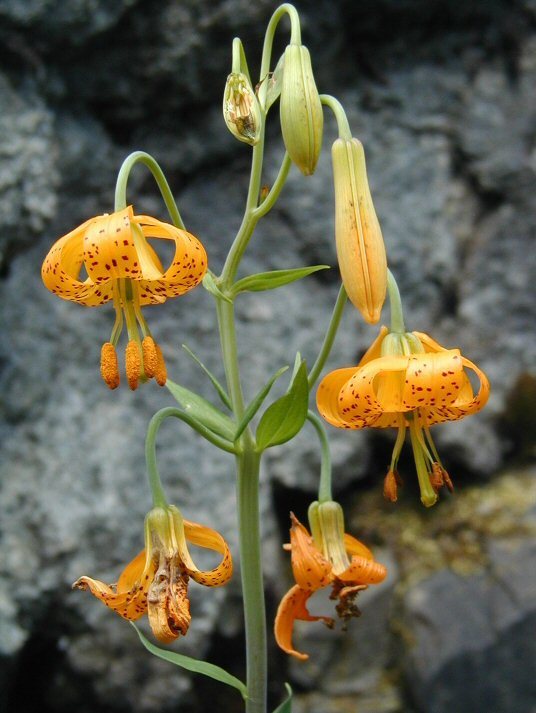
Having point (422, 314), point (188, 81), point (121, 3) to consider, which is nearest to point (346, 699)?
point (422, 314)

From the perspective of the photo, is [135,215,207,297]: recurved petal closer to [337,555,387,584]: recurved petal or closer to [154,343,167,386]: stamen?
[154,343,167,386]: stamen

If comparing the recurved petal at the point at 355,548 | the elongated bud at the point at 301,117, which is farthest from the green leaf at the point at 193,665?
the elongated bud at the point at 301,117

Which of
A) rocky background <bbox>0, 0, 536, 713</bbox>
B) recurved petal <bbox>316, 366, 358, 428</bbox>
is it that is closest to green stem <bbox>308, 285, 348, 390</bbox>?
recurved petal <bbox>316, 366, 358, 428</bbox>

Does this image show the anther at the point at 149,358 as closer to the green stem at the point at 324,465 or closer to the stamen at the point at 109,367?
the stamen at the point at 109,367

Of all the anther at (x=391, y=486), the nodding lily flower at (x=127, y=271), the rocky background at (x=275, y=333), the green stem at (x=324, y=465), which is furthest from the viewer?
the rocky background at (x=275, y=333)

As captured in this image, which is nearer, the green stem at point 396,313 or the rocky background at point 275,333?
the green stem at point 396,313

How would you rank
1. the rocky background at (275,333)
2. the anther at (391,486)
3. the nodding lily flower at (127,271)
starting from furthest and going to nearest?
the rocky background at (275,333)
the anther at (391,486)
the nodding lily flower at (127,271)

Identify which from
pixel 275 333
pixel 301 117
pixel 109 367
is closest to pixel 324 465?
pixel 109 367
